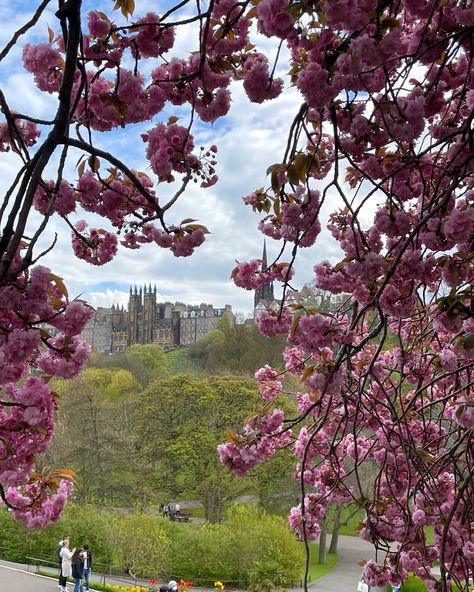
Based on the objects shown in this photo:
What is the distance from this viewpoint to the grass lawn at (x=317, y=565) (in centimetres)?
1084

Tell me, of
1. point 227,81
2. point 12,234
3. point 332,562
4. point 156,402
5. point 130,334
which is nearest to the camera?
point 12,234

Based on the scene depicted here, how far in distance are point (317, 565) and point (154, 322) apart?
49680 mm

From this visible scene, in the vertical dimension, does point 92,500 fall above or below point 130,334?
below

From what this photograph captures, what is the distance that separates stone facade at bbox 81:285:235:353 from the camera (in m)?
59.8

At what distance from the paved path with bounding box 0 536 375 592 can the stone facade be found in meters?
45.4

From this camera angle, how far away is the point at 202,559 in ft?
32.6

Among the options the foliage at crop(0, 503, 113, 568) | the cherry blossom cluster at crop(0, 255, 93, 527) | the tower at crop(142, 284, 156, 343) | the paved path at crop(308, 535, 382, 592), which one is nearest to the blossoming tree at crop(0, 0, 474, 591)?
the cherry blossom cluster at crop(0, 255, 93, 527)

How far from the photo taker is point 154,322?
60500mm

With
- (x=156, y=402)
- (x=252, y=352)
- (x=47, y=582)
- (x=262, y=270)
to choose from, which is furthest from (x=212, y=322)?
(x=262, y=270)

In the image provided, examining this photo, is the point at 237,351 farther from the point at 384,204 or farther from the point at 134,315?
the point at 134,315

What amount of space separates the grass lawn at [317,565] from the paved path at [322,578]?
0.12m

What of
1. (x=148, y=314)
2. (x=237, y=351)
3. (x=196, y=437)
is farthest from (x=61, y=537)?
(x=148, y=314)

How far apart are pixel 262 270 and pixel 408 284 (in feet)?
3.00

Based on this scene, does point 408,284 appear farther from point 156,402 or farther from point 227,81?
point 156,402
